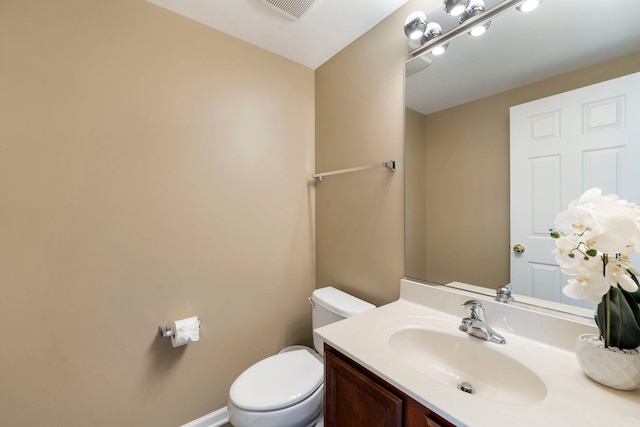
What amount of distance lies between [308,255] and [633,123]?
1604 millimetres

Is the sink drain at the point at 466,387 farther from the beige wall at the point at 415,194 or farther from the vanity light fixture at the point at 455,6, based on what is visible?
the vanity light fixture at the point at 455,6

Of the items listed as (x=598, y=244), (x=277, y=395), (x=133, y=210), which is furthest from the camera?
(x=133, y=210)

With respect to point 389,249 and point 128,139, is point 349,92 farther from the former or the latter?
point 128,139

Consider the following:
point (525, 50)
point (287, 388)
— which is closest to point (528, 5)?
point (525, 50)

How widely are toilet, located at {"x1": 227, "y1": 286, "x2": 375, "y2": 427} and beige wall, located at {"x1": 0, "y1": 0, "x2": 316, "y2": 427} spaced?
363 millimetres

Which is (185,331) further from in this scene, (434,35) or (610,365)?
(434,35)

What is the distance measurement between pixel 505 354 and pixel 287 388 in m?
0.91

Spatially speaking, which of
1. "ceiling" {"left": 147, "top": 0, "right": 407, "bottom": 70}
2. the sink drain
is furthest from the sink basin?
"ceiling" {"left": 147, "top": 0, "right": 407, "bottom": 70}

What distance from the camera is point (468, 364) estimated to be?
34.6 inches

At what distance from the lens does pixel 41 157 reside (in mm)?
1071

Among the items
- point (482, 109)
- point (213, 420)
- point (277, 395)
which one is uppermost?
point (482, 109)

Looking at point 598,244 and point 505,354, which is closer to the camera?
point 598,244

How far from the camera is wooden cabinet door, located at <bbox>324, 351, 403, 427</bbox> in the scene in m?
0.70

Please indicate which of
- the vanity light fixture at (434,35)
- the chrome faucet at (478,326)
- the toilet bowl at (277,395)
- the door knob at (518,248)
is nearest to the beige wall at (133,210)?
the toilet bowl at (277,395)
